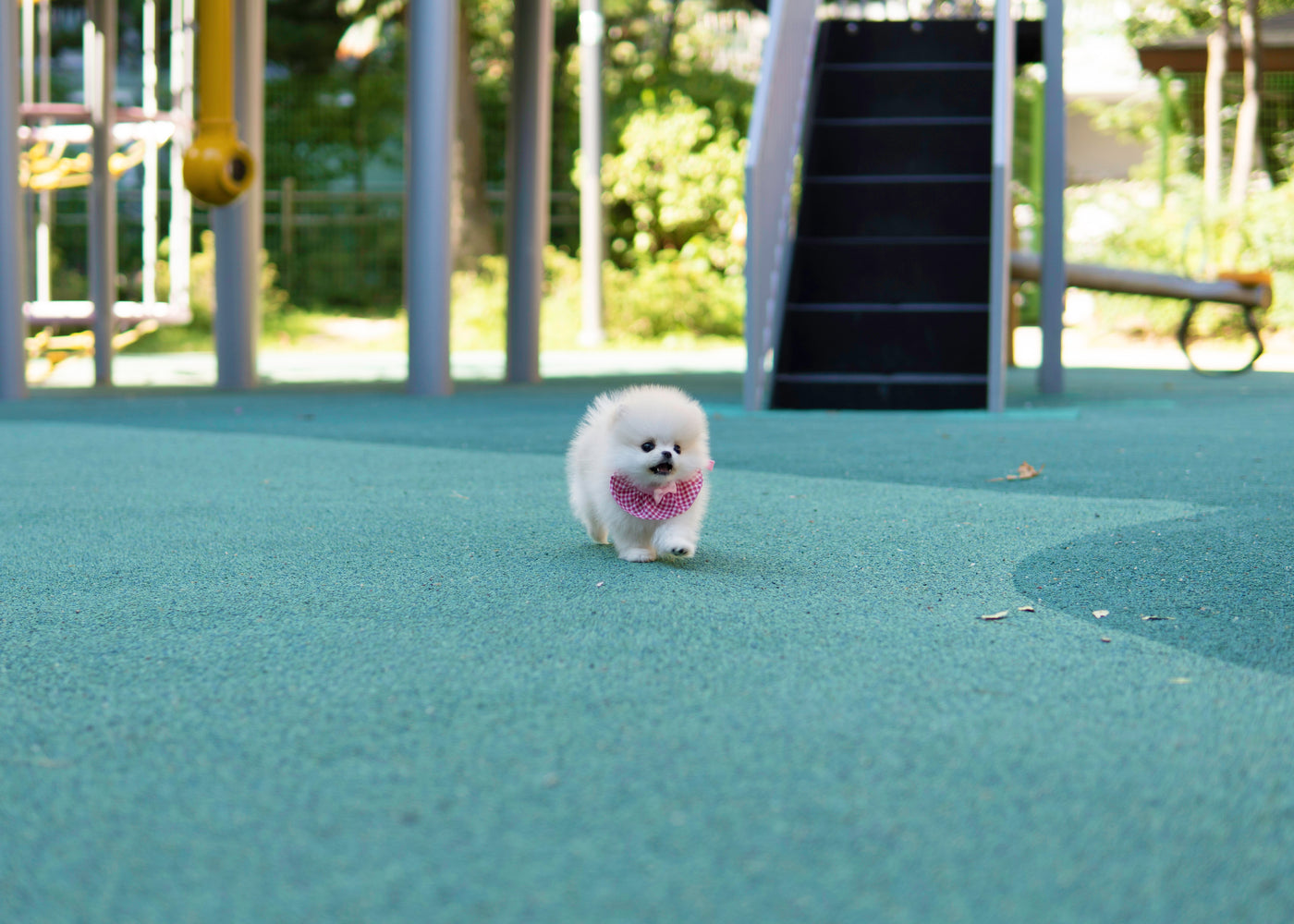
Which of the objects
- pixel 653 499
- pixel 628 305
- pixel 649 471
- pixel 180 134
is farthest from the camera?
pixel 628 305

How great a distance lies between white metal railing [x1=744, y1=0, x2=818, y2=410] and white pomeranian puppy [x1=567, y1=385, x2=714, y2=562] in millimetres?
4042

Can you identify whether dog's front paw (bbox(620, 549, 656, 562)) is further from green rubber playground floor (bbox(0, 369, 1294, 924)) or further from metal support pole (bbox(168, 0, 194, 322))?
metal support pole (bbox(168, 0, 194, 322))

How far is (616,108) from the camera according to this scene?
2233cm

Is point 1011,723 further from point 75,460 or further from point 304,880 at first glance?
point 75,460

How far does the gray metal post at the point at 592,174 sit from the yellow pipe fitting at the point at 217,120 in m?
9.50

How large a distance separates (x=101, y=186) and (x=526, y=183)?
3216 mm

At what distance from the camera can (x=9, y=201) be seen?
827 centimetres

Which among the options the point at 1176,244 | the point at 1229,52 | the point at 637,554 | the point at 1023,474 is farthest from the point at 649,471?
the point at 1229,52

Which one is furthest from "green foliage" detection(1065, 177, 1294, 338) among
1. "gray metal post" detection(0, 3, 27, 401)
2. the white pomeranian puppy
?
the white pomeranian puppy

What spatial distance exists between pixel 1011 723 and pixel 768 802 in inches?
19.9

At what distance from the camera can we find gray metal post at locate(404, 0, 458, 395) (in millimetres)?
8820

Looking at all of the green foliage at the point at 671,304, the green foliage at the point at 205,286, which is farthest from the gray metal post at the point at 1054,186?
the green foliage at the point at 205,286

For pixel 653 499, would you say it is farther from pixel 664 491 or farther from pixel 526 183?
pixel 526 183

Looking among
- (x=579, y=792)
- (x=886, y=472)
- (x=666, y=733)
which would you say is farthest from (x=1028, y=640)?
(x=886, y=472)
